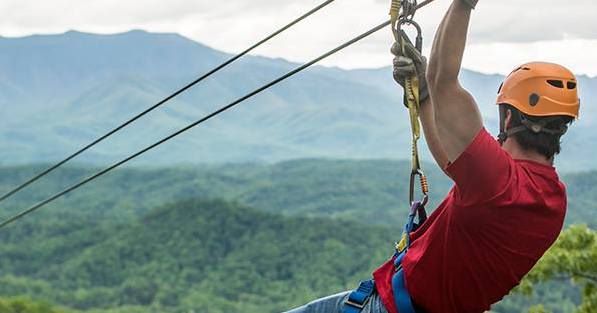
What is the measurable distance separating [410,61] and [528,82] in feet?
0.92

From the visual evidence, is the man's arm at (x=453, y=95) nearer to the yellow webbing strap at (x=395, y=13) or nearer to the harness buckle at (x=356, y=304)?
the yellow webbing strap at (x=395, y=13)

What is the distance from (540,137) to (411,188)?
34cm

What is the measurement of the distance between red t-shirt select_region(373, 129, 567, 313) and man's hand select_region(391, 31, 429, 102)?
0.32m

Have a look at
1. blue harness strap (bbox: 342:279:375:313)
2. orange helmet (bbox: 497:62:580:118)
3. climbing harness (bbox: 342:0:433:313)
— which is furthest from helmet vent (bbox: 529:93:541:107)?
blue harness strap (bbox: 342:279:375:313)

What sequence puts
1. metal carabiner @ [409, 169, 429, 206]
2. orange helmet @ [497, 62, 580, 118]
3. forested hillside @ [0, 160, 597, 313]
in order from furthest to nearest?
forested hillside @ [0, 160, 597, 313] → metal carabiner @ [409, 169, 429, 206] → orange helmet @ [497, 62, 580, 118]

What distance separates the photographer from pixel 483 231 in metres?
1.84

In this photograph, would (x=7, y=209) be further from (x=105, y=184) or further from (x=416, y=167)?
(x=416, y=167)

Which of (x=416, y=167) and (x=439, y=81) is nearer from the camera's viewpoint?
(x=439, y=81)

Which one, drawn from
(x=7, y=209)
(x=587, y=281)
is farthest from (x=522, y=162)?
(x=7, y=209)

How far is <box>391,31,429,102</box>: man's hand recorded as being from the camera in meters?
2.03

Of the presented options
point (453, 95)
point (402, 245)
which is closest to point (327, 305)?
point (402, 245)

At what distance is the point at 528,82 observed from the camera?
194 centimetres

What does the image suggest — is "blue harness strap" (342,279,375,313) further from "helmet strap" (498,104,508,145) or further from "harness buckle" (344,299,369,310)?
"helmet strap" (498,104,508,145)

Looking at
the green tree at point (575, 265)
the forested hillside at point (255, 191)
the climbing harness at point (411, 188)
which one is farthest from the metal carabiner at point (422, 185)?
the forested hillside at point (255, 191)
